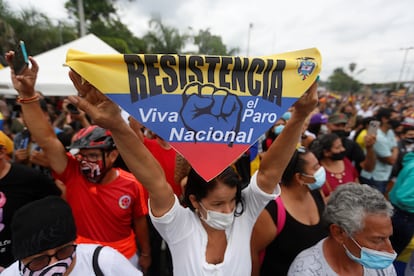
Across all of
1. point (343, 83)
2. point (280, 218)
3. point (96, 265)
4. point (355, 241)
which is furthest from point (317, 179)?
point (343, 83)

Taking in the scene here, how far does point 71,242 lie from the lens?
1232 millimetres

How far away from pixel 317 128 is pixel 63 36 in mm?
26702

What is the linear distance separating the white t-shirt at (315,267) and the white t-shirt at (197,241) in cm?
34

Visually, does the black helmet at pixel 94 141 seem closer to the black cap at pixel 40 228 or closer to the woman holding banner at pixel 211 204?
the woman holding banner at pixel 211 204

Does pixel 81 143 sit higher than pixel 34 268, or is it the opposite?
pixel 81 143

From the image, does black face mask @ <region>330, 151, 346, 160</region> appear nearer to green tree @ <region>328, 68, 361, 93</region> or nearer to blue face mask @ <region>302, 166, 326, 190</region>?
blue face mask @ <region>302, 166, 326, 190</region>

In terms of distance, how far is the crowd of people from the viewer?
116 cm

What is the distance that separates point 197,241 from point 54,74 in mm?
5597

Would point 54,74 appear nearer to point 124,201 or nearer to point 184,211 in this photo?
point 124,201

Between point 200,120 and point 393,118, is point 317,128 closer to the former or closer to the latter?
point 393,118

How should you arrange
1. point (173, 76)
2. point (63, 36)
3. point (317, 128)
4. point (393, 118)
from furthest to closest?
point (63, 36) → point (317, 128) → point (393, 118) → point (173, 76)

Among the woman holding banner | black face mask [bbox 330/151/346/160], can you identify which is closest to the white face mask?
the woman holding banner

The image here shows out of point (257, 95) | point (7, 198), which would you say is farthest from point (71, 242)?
point (257, 95)

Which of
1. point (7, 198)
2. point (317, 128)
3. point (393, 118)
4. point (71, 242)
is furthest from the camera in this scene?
point (317, 128)
